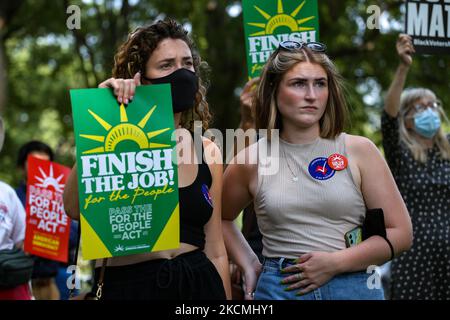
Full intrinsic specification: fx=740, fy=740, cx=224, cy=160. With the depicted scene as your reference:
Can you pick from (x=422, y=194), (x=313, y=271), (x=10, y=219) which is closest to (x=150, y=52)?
(x=313, y=271)

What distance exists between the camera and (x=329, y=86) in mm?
3307

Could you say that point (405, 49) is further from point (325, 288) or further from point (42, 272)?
point (42, 272)

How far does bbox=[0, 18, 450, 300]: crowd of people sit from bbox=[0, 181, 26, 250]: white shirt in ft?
6.46

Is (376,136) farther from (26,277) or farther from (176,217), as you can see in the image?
(176,217)

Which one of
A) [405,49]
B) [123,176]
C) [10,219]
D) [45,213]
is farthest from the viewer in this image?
[45,213]

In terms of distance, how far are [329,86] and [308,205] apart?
0.57 m

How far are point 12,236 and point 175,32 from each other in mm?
2793

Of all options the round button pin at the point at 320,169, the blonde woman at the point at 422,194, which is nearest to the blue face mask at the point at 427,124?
the blonde woman at the point at 422,194

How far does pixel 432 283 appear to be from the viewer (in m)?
5.43

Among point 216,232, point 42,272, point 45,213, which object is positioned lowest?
point 42,272

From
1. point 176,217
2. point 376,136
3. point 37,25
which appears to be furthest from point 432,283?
point 37,25

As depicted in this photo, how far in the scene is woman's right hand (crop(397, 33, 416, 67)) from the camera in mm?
5023

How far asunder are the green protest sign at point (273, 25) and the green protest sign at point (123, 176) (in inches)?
72.4

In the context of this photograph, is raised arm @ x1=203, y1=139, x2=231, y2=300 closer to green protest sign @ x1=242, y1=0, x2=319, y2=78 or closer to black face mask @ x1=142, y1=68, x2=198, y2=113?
black face mask @ x1=142, y1=68, x2=198, y2=113
